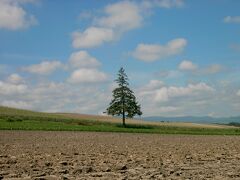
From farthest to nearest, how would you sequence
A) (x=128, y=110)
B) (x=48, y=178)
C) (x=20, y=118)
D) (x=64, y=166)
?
1. (x=128, y=110)
2. (x=20, y=118)
3. (x=64, y=166)
4. (x=48, y=178)

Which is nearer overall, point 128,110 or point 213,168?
point 213,168

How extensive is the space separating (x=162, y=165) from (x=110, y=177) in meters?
4.65

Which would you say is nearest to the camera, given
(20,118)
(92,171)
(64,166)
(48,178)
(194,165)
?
(48,178)

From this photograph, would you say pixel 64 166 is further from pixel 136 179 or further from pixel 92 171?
pixel 136 179

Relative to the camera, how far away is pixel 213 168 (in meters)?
19.3

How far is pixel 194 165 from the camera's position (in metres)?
20.5

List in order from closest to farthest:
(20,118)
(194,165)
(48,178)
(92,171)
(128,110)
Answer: (48,178)
(92,171)
(194,165)
(20,118)
(128,110)

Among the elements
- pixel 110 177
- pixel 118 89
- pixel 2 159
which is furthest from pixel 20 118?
pixel 110 177

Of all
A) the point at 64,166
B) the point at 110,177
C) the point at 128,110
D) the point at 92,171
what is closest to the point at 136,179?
the point at 110,177

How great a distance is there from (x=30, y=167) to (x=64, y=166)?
1.39 meters

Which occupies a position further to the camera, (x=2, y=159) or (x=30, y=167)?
(x=2, y=159)

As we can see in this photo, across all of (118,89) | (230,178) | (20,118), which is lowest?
(230,178)

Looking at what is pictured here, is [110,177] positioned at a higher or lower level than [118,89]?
lower

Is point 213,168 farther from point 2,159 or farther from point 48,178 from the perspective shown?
point 2,159
